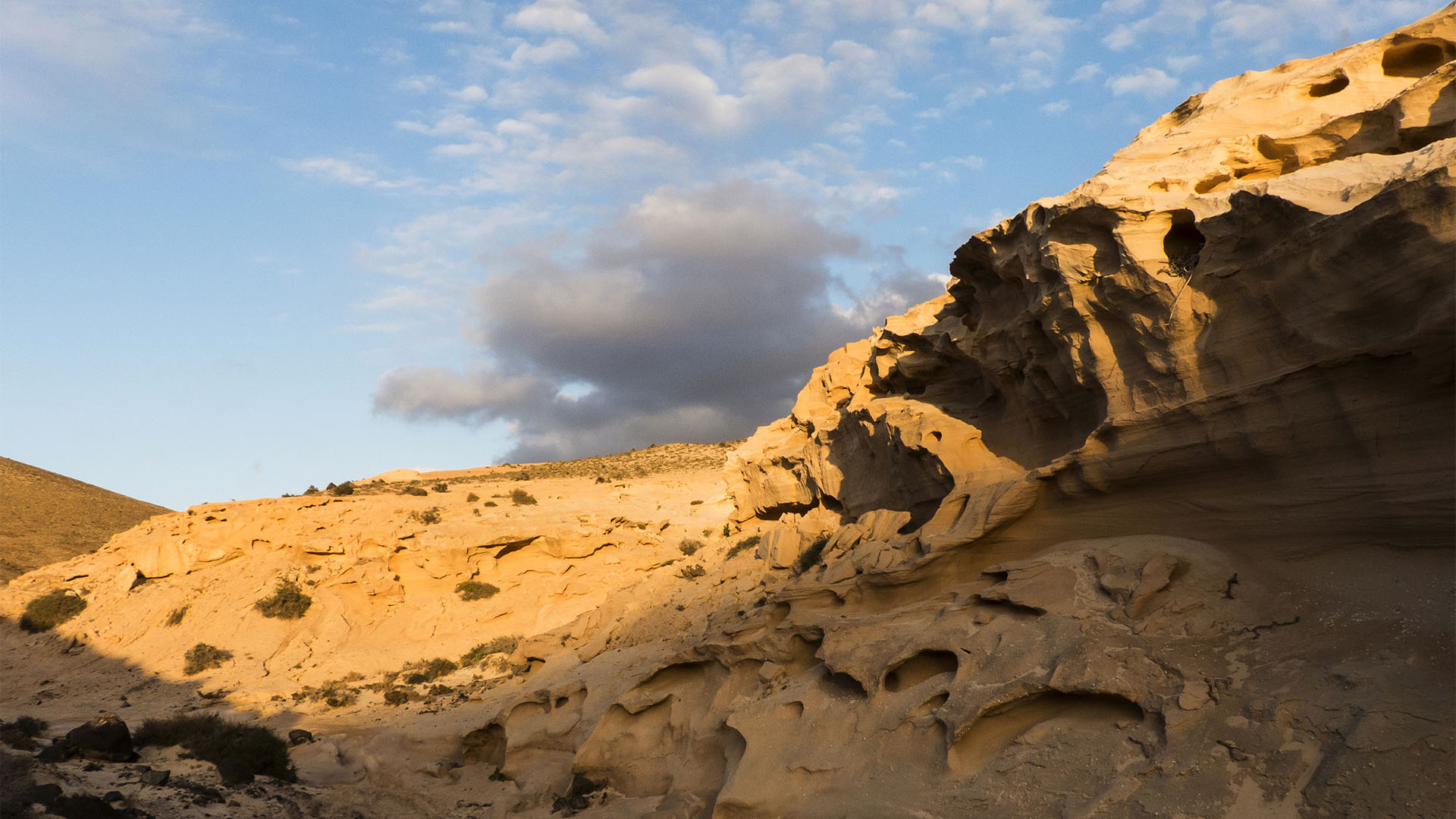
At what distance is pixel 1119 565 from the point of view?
9.93 m

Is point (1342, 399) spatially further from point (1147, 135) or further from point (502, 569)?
point (502, 569)

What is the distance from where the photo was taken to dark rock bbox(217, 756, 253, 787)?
12953mm

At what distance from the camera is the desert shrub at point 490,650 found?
2341 cm

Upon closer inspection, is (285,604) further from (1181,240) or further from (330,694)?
(1181,240)

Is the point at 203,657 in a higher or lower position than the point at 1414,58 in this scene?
lower

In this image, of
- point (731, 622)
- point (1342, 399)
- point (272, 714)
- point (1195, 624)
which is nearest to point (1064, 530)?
point (1195, 624)

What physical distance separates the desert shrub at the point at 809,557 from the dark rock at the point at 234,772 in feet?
33.9

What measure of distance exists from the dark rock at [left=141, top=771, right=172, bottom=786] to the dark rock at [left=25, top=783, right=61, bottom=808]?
2334 millimetres

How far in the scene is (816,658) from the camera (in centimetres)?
1224

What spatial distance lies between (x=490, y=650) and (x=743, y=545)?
26.4 feet

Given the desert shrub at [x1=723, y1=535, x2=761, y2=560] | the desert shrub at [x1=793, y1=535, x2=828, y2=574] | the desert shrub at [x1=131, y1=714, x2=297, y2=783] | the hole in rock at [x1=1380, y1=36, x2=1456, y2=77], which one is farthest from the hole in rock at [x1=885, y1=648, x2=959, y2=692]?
the desert shrub at [x1=723, y1=535, x2=761, y2=560]

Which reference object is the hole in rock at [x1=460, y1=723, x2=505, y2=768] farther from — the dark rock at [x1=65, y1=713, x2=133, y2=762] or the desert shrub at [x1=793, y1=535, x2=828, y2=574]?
the desert shrub at [x1=793, y1=535, x2=828, y2=574]

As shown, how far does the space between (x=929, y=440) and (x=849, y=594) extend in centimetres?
402

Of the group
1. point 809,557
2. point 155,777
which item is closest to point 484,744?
point 155,777
